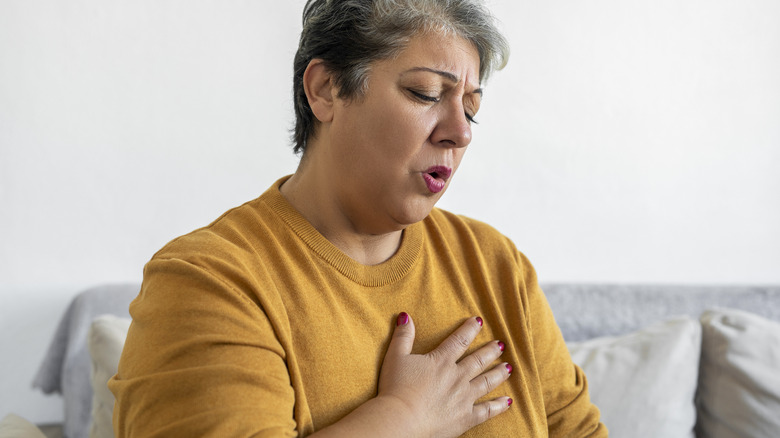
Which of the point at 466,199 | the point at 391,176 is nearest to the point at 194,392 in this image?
the point at 391,176

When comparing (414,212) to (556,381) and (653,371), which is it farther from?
(653,371)

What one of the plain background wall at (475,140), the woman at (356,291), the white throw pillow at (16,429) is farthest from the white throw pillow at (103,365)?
the woman at (356,291)

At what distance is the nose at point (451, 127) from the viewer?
0.99 metres

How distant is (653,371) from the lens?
1.64 meters

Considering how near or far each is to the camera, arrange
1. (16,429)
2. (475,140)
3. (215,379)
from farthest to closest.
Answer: (475,140), (16,429), (215,379)

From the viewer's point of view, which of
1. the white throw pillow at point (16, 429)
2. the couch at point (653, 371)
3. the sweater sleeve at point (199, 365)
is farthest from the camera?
the couch at point (653, 371)

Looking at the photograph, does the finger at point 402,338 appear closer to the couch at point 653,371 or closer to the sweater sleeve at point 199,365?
the sweater sleeve at point 199,365

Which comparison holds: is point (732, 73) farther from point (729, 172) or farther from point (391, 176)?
point (391, 176)

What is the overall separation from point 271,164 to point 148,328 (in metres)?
1.14

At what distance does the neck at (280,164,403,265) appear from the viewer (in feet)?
3.44

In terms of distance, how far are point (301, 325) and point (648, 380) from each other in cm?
106

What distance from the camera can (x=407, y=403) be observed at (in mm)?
921

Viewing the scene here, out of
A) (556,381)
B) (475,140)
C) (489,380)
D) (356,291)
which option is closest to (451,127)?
(356,291)

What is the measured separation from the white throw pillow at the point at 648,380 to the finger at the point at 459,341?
0.67m
